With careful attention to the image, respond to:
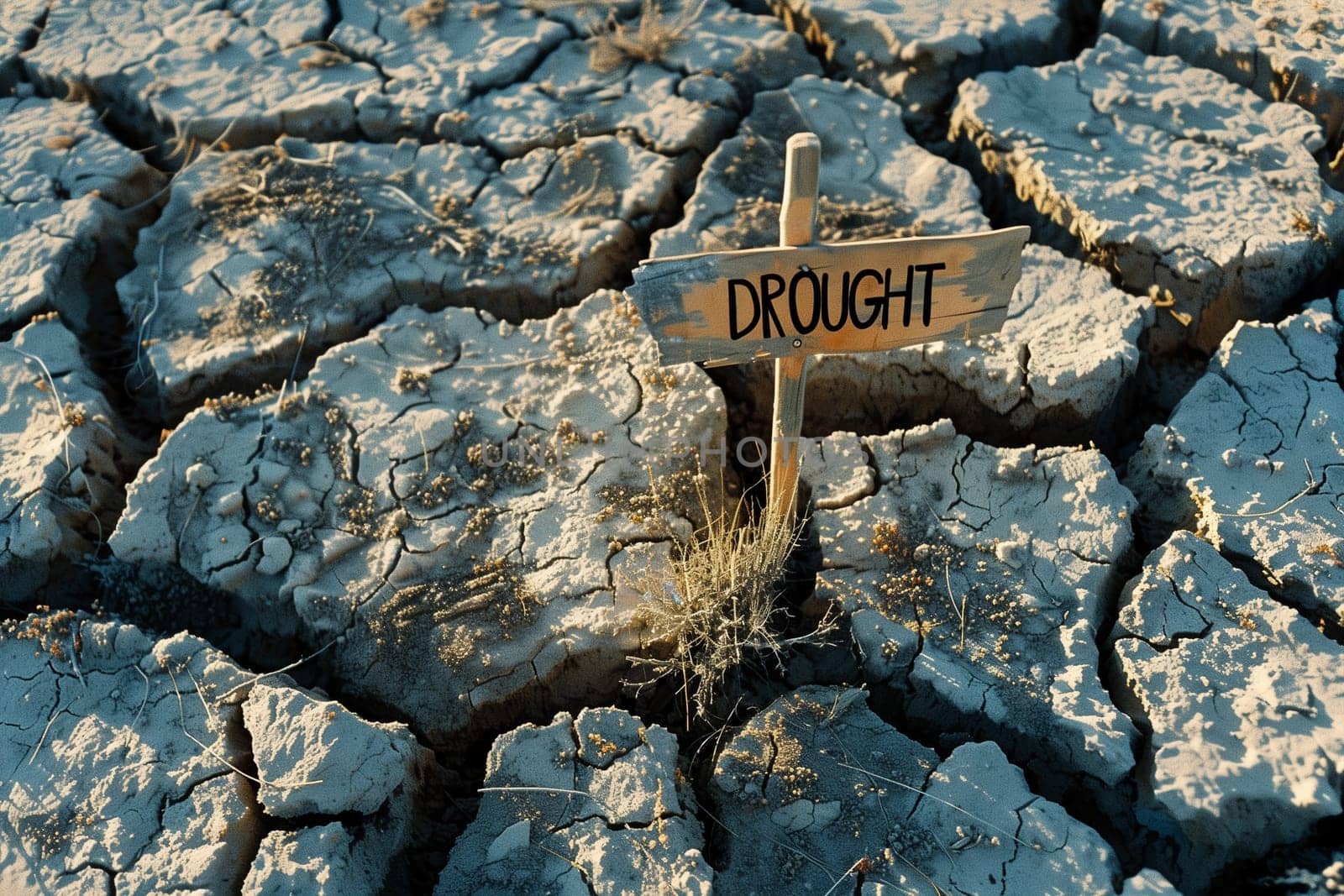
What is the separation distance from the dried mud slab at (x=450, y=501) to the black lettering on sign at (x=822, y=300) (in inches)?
30.4

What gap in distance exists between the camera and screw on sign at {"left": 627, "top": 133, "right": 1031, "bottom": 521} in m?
2.34

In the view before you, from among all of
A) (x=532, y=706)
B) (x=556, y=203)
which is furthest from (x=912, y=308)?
(x=556, y=203)

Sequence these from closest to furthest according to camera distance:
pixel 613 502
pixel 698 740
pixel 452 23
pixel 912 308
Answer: pixel 912 308 < pixel 698 740 < pixel 613 502 < pixel 452 23

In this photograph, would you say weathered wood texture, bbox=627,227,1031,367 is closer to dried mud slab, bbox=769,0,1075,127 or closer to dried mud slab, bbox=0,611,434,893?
dried mud slab, bbox=0,611,434,893

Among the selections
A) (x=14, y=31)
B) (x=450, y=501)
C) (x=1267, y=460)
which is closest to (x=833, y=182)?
(x=1267, y=460)

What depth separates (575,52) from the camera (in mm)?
4289

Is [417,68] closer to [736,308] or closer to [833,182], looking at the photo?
[833,182]

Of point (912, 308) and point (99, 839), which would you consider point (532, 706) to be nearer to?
point (99, 839)

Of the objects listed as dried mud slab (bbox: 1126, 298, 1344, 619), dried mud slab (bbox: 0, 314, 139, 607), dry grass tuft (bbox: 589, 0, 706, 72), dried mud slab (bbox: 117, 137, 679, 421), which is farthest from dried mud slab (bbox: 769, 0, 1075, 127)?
dried mud slab (bbox: 0, 314, 139, 607)

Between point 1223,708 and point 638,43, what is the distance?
3069mm

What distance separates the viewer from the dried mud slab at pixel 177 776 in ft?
8.16

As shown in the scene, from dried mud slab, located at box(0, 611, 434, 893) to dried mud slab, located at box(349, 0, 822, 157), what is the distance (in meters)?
2.18

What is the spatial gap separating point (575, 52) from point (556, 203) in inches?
34.0

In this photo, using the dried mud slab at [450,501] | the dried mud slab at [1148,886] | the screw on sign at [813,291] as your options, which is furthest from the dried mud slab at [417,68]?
the dried mud slab at [1148,886]
